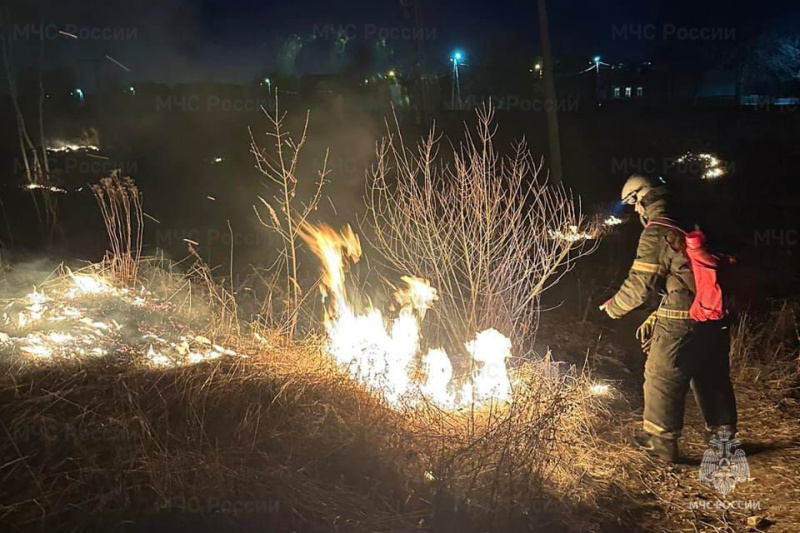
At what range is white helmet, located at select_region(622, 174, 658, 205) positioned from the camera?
4.38 metres

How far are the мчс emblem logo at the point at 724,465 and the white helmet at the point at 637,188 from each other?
1.81m

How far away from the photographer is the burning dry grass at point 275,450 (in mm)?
3416

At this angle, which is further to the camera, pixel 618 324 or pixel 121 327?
pixel 618 324

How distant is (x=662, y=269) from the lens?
4.23 metres

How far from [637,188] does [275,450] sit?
3.15 meters

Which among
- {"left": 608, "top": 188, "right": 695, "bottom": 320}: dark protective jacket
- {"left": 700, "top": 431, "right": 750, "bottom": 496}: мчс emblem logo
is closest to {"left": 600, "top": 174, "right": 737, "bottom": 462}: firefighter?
{"left": 608, "top": 188, "right": 695, "bottom": 320}: dark protective jacket

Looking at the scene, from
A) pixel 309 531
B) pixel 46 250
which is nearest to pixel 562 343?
pixel 309 531

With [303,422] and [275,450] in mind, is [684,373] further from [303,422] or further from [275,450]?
[275,450]

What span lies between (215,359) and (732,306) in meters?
3.85

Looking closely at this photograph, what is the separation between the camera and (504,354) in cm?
489

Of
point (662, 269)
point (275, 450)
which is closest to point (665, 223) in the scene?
point (662, 269)

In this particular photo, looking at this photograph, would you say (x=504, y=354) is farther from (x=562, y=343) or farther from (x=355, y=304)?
(x=562, y=343)

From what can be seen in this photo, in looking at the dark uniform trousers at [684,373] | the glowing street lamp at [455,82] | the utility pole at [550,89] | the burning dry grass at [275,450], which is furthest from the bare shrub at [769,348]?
the glowing street lamp at [455,82]

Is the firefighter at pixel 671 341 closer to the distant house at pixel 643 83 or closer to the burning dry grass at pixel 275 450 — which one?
the burning dry grass at pixel 275 450
